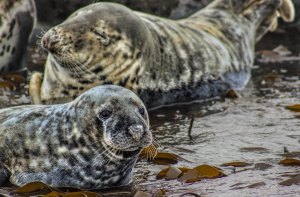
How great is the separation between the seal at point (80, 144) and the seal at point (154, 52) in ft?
5.53

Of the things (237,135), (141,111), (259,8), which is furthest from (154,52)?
(141,111)

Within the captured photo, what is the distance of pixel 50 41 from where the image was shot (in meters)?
7.61

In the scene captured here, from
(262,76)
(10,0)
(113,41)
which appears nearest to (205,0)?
(262,76)

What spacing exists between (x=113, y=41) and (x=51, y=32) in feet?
1.85

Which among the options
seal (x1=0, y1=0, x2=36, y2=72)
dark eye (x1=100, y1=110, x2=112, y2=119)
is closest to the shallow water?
dark eye (x1=100, y1=110, x2=112, y2=119)

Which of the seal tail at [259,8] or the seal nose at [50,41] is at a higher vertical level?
the seal nose at [50,41]

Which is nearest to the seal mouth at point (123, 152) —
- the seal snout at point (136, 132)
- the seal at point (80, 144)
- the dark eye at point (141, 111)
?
the seal at point (80, 144)

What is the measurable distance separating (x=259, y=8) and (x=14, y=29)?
8.35 feet

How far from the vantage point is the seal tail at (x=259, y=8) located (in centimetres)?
1045

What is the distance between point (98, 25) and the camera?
7961 millimetres

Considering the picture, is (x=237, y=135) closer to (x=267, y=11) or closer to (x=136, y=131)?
(x=136, y=131)

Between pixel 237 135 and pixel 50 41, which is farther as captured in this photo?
pixel 50 41

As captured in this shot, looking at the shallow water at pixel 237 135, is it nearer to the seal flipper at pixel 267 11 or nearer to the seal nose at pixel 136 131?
the seal nose at pixel 136 131

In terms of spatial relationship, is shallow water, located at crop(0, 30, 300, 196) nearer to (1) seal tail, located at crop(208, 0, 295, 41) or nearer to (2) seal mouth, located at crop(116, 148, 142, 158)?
(2) seal mouth, located at crop(116, 148, 142, 158)
